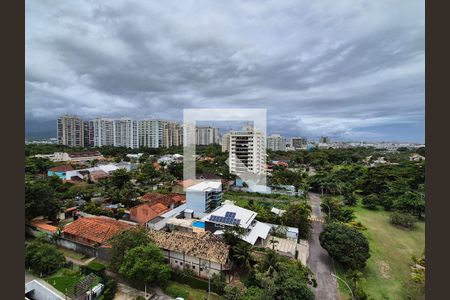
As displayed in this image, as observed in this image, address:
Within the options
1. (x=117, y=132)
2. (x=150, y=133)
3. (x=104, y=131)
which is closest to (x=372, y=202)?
(x=150, y=133)

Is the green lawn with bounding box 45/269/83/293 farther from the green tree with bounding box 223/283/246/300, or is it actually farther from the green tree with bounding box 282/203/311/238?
the green tree with bounding box 282/203/311/238

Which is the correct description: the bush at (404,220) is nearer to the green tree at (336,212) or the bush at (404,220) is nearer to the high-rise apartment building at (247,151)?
the green tree at (336,212)

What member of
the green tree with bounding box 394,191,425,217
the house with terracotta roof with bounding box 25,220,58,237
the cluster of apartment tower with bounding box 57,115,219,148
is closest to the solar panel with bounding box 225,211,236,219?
the house with terracotta roof with bounding box 25,220,58,237

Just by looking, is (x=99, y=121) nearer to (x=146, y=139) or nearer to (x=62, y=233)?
(x=146, y=139)

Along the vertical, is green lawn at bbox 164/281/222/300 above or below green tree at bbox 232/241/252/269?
below

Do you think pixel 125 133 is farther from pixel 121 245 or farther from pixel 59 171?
pixel 121 245

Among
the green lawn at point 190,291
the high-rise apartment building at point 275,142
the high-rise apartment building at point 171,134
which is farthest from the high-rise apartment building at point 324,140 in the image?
the green lawn at point 190,291

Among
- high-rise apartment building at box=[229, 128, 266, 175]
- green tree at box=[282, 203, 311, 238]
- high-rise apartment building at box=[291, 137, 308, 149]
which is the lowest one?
green tree at box=[282, 203, 311, 238]
